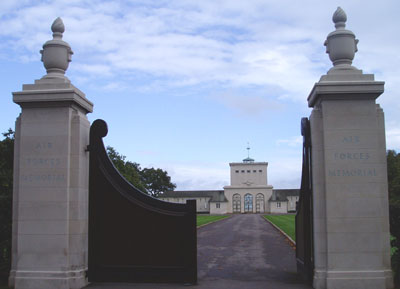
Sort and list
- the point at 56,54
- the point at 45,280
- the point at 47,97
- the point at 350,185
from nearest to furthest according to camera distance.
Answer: the point at 350,185 < the point at 45,280 < the point at 47,97 < the point at 56,54

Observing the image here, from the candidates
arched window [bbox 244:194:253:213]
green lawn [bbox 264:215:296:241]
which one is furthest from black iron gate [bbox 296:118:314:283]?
arched window [bbox 244:194:253:213]

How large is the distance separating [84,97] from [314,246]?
602 cm

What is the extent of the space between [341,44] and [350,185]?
2992 millimetres

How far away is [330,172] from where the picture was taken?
9203mm

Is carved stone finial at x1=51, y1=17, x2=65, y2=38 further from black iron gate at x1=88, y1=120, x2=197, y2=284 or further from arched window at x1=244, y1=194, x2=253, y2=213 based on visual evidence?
arched window at x1=244, y1=194, x2=253, y2=213

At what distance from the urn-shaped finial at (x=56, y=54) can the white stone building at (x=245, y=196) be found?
103425 millimetres

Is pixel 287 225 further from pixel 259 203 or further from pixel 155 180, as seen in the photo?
pixel 259 203

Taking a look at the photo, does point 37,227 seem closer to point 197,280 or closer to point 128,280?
point 128,280

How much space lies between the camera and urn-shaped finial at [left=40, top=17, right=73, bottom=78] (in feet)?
33.0

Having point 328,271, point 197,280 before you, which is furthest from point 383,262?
point 197,280

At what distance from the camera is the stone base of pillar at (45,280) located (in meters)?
9.39

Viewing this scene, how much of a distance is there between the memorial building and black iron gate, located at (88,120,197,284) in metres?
104

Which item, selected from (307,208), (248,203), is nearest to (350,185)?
(307,208)

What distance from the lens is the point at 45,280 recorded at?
9398 mm
